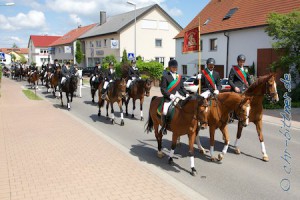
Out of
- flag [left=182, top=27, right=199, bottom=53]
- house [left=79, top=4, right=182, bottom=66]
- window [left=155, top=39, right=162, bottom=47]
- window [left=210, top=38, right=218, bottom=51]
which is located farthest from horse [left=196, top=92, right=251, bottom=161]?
window [left=155, top=39, right=162, bottom=47]

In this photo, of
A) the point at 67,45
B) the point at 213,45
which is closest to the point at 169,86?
the point at 213,45

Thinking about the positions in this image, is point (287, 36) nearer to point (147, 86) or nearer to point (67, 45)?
point (147, 86)

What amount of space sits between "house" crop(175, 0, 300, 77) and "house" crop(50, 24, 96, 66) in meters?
37.0

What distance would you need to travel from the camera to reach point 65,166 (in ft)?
23.1

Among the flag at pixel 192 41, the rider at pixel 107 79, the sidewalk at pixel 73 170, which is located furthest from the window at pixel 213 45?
the sidewalk at pixel 73 170

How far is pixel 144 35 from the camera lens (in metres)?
49.5

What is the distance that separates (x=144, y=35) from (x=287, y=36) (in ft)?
111

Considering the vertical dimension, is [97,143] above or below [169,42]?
below

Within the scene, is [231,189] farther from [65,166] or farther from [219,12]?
[219,12]

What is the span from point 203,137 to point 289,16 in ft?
38.1

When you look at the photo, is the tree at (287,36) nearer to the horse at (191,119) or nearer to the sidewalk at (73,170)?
the sidewalk at (73,170)

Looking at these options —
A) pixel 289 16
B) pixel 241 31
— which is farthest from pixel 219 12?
pixel 289 16

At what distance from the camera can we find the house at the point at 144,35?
4812 centimetres

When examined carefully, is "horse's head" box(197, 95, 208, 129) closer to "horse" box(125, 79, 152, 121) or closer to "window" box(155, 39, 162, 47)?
"horse" box(125, 79, 152, 121)
